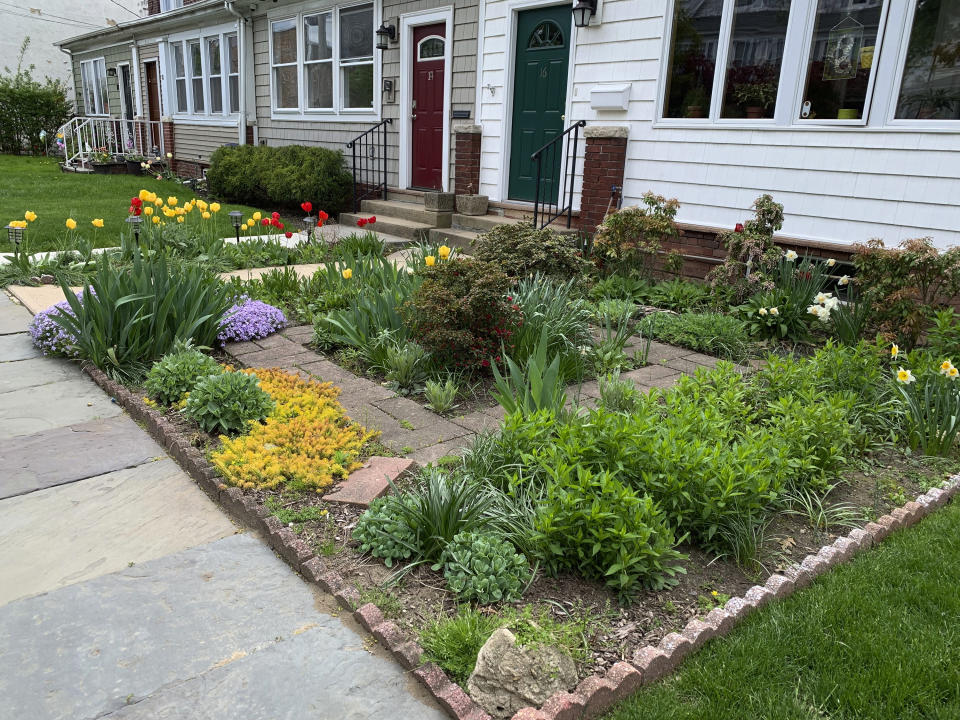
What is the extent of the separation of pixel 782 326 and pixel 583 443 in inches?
128

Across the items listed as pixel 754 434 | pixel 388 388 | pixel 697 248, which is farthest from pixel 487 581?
pixel 697 248

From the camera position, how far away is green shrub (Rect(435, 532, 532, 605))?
2.37 m

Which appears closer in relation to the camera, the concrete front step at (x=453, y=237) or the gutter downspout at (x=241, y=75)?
the concrete front step at (x=453, y=237)

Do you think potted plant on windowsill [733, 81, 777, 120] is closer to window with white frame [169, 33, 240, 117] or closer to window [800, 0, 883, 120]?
window [800, 0, 883, 120]

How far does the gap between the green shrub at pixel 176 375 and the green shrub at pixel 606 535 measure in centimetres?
234

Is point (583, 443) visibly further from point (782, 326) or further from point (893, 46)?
point (893, 46)

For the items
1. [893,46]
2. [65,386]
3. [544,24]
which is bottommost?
[65,386]

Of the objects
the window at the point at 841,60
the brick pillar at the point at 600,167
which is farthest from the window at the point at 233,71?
the window at the point at 841,60

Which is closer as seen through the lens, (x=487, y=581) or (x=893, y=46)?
(x=487, y=581)

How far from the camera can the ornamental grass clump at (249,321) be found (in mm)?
5211

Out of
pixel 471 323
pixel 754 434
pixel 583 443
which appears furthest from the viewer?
pixel 471 323

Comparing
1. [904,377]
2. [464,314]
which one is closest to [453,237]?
[464,314]

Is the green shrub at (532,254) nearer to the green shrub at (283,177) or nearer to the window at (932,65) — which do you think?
the window at (932,65)

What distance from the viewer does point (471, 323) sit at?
14.2 ft
